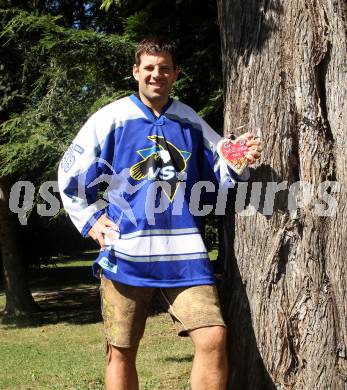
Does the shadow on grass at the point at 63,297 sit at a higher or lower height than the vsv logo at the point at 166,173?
lower

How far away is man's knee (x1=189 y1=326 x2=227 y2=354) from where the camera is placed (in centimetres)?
337

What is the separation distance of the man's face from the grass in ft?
9.73

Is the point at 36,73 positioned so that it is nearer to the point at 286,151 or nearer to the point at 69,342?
the point at 69,342

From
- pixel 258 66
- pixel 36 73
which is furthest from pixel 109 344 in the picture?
pixel 36 73

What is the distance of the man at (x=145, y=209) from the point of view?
11.4 feet

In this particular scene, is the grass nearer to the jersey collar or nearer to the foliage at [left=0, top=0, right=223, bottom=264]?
the foliage at [left=0, top=0, right=223, bottom=264]

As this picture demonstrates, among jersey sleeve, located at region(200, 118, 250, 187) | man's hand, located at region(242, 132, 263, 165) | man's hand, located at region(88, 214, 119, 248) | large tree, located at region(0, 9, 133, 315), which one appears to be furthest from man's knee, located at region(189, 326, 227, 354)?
large tree, located at region(0, 9, 133, 315)

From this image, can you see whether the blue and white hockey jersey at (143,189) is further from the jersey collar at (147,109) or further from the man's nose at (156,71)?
the man's nose at (156,71)

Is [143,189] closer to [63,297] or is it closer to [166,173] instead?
[166,173]

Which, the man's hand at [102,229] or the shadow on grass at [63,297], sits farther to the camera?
the shadow on grass at [63,297]

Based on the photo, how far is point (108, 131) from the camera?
140 inches

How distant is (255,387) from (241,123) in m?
1.59

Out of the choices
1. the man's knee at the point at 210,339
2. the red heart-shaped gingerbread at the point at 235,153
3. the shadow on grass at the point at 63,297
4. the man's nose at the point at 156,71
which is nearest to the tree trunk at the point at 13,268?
the shadow on grass at the point at 63,297

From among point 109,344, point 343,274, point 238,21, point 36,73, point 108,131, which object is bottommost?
point 109,344
